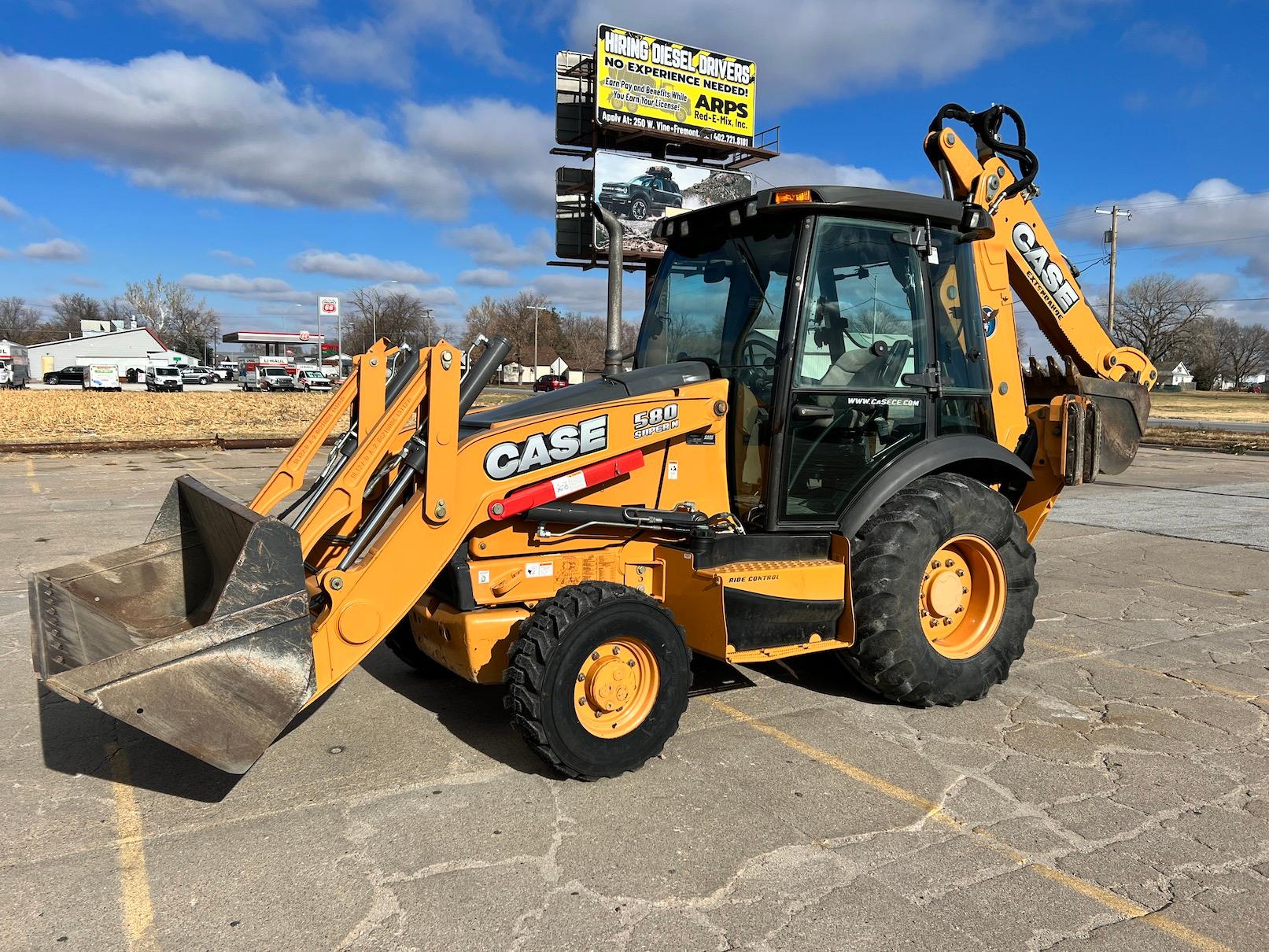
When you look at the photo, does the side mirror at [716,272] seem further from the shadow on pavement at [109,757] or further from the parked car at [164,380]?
the parked car at [164,380]

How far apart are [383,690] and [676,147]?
37.9m

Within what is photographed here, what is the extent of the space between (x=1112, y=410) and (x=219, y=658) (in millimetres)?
5437

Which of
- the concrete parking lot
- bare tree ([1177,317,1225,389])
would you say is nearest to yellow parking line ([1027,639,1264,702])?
the concrete parking lot

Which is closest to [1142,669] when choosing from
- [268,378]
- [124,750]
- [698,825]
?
[698,825]

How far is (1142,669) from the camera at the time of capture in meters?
5.75

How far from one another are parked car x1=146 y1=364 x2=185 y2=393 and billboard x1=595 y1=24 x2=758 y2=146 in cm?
3262

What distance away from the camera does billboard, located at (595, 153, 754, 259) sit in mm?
34875

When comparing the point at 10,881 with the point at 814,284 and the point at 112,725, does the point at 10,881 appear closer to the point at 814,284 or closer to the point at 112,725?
the point at 112,725

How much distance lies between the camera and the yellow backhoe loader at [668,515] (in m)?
3.65

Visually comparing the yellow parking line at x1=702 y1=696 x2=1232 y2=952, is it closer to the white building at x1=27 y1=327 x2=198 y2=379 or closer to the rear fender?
the rear fender

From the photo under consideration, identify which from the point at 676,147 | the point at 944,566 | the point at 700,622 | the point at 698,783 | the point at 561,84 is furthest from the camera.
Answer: the point at 676,147

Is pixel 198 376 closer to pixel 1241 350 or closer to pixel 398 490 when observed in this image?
pixel 398 490

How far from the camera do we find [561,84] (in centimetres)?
3700

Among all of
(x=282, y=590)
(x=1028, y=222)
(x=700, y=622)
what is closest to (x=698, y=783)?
(x=700, y=622)
